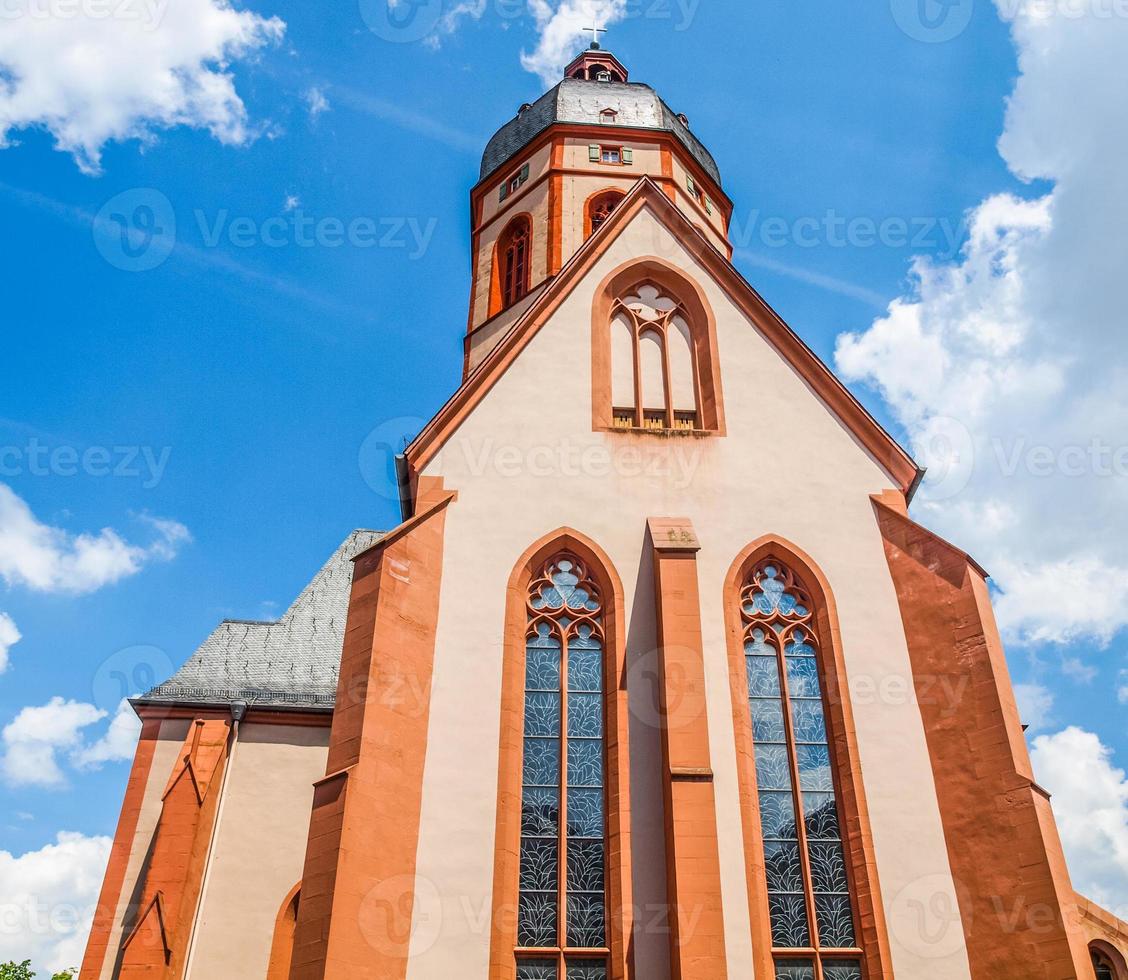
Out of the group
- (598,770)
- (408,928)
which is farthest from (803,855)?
(408,928)

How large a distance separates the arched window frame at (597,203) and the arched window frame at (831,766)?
12491 mm

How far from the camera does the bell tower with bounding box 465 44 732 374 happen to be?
84.1ft

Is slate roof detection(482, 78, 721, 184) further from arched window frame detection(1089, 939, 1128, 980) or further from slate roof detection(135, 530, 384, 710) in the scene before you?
arched window frame detection(1089, 939, 1128, 980)

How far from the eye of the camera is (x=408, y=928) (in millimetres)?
12281

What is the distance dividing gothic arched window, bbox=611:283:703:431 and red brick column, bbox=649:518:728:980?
255 cm

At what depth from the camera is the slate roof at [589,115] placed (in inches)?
1110

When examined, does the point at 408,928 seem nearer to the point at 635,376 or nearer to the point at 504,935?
the point at 504,935

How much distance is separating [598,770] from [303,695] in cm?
847

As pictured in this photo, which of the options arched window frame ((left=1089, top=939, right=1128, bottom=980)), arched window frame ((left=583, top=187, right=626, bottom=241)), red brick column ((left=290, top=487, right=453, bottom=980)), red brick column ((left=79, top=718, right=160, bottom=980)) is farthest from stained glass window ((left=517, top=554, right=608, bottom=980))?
arched window frame ((left=583, top=187, right=626, bottom=241))

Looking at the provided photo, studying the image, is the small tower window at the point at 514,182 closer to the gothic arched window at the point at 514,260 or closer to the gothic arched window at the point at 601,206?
the gothic arched window at the point at 514,260

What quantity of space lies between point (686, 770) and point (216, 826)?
29.8ft

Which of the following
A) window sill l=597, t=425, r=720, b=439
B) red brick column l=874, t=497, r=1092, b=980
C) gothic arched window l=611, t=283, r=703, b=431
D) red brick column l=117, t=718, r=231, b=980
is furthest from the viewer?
gothic arched window l=611, t=283, r=703, b=431

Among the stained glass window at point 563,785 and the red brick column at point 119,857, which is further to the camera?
the red brick column at point 119,857

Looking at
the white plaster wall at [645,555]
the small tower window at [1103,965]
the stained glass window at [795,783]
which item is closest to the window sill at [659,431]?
the white plaster wall at [645,555]
